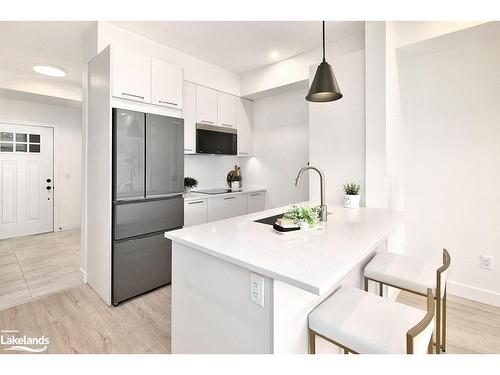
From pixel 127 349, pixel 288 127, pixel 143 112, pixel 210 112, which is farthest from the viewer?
pixel 288 127

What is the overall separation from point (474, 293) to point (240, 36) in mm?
3507

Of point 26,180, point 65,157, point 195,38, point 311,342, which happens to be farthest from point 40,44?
point 311,342

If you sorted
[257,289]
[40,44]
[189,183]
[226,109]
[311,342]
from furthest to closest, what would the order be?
[226,109] → [189,183] → [40,44] → [311,342] → [257,289]

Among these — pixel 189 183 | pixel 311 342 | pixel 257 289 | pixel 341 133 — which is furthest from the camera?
pixel 189 183

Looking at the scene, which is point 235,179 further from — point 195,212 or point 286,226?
point 286,226

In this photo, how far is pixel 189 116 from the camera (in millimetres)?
3338

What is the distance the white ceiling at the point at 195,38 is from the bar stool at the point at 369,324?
2.67 m

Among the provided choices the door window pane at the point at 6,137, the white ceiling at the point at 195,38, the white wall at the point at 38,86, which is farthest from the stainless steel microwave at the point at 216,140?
the door window pane at the point at 6,137

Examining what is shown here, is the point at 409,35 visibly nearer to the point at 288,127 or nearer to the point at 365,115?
the point at 365,115

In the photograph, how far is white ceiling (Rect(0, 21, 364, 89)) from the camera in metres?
2.66

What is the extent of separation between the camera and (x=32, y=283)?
2.77 m

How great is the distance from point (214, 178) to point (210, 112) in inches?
42.9

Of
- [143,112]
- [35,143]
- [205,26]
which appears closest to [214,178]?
[143,112]

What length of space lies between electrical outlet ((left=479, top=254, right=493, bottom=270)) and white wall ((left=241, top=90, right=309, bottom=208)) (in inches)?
76.5
